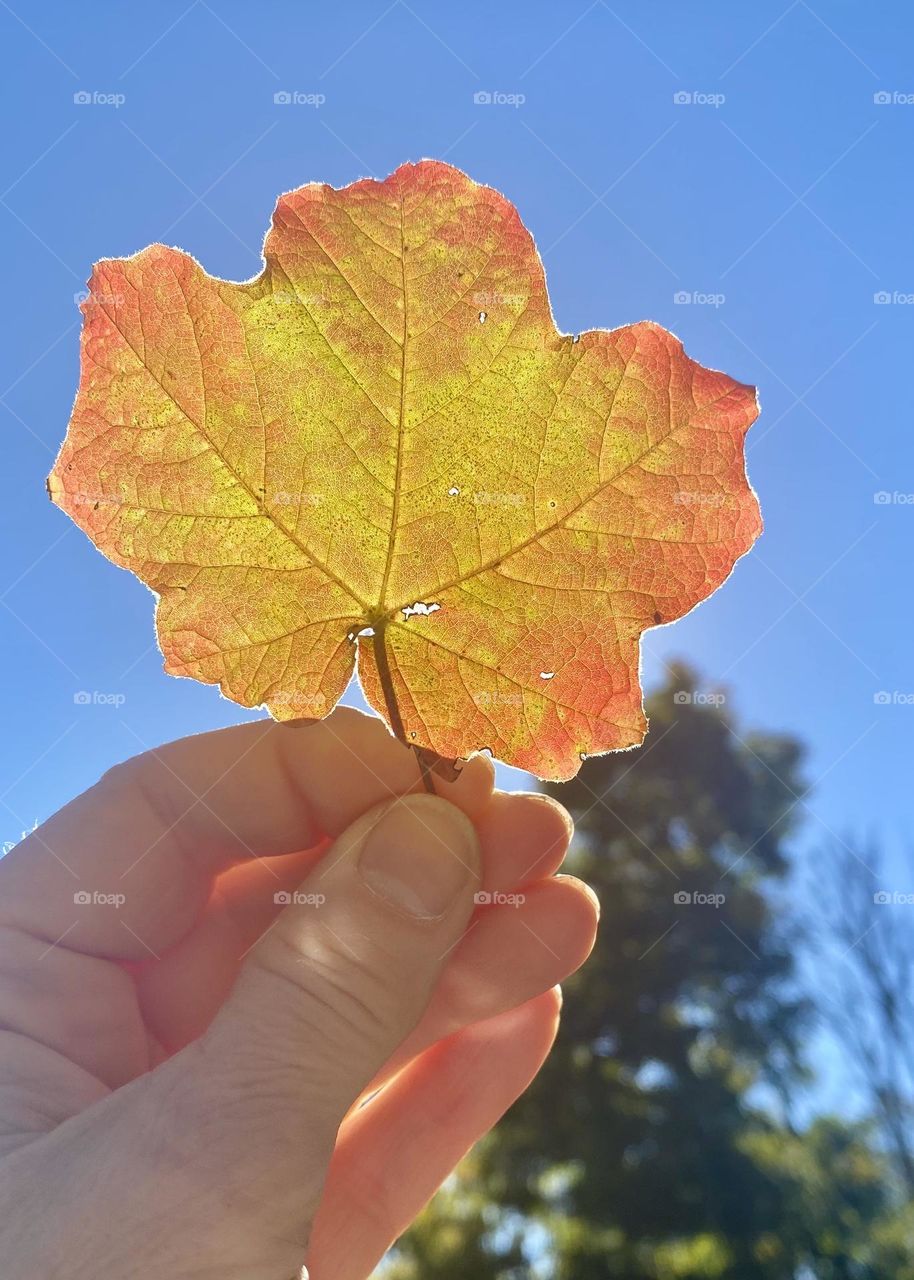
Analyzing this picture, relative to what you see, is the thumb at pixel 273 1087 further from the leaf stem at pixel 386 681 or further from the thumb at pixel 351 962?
the leaf stem at pixel 386 681

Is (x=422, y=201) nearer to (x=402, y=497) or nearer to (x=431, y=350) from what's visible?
(x=431, y=350)

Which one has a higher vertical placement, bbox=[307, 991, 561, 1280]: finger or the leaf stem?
the leaf stem

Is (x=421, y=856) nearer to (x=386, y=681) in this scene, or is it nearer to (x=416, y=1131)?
(x=386, y=681)

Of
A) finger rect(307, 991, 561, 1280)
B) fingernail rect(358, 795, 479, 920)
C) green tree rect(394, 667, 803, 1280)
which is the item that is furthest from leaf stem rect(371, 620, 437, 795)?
green tree rect(394, 667, 803, 1280)

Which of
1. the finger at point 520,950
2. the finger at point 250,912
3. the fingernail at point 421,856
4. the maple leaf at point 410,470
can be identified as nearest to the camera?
the maple leaf at point 410,470

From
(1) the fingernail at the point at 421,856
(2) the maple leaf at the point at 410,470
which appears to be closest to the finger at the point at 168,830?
(1) the fingernail at the point at 421,856

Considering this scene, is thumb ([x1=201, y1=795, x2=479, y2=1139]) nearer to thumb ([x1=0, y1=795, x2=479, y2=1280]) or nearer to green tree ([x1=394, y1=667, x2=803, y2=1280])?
thumb ([x1=0, y1=795, x2=479, y2=1280])

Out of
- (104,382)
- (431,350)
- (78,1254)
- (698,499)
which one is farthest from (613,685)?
(78,1254)

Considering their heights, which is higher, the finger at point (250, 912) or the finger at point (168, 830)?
the finger at point (168, 830)

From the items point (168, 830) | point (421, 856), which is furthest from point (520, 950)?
point (168, 830)

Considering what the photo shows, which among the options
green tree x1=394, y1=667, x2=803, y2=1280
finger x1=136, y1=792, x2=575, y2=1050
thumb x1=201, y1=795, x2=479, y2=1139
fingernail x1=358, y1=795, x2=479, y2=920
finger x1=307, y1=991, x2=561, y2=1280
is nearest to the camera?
thumb x1=201, y1=795, x2=479, y2=1139
